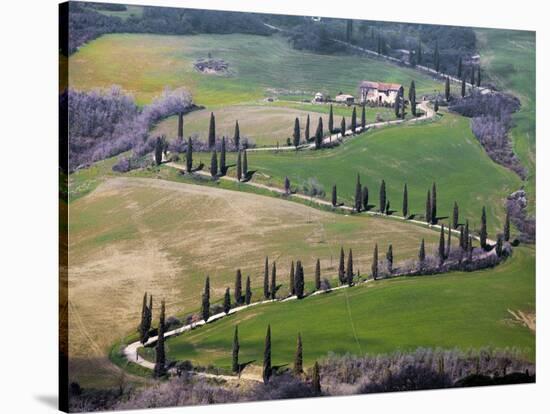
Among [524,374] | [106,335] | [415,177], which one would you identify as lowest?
[524,374]

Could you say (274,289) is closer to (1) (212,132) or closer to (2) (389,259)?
(2) (389,259)

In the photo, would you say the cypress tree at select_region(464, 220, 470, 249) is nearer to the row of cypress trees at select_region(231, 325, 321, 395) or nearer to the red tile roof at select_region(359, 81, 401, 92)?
the red tile roof at select_region(359, 81, 401, 92)

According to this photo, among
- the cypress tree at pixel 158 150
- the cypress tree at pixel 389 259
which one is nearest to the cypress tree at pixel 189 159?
the cypress tree at pixel 158 150

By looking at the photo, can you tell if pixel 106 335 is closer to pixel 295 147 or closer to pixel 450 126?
pixel 295 147

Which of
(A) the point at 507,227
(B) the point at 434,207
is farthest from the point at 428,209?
(A) the point at 507,227

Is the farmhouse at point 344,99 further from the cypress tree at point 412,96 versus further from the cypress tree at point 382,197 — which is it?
the cypress tree at point 382,197

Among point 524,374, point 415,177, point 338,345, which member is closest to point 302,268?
point 338,345

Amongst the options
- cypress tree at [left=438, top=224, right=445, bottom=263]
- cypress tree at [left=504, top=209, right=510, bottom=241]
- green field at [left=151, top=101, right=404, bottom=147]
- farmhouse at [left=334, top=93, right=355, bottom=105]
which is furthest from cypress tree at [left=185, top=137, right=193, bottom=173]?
cypress tree at [left=504, top=209, right=510, bottom=241]
